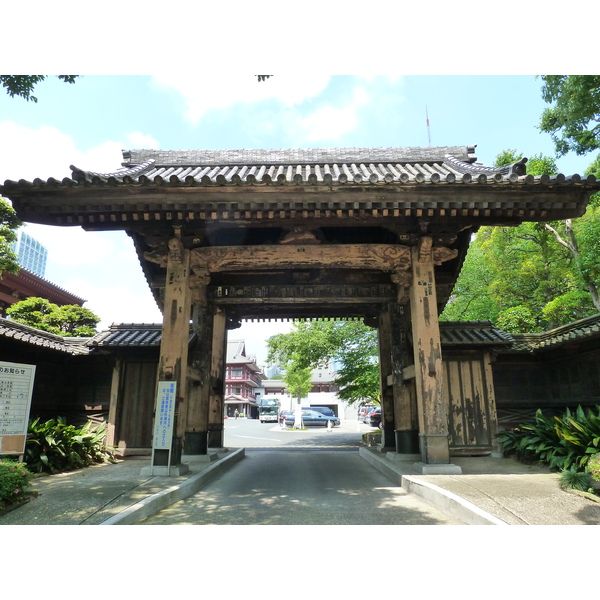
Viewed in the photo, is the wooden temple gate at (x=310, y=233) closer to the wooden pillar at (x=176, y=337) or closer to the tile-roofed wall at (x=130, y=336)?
the wooden pillar at (x=176, y=337)

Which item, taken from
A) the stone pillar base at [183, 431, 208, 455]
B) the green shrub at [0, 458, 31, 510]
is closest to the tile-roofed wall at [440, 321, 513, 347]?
the stone pillar base at [183, 431, 208, 455]

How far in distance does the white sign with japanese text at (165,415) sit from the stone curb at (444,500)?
443cm

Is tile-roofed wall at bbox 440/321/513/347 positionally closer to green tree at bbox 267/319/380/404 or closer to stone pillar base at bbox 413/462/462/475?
stone pillar base at bbox 413/462/462/475

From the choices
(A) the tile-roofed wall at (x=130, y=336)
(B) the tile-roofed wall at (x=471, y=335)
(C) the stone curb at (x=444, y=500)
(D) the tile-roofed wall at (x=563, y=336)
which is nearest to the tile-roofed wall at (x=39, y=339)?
(A) the tile-roofed wall at (x=130, y=336)

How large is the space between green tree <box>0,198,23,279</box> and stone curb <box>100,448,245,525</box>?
1066cm

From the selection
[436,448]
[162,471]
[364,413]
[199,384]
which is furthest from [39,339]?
[364,413]

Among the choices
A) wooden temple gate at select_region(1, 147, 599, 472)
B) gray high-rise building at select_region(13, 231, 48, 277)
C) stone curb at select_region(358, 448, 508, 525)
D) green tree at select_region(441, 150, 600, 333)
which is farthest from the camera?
gray high-rise building at select_region(13, 231, 48, 277)

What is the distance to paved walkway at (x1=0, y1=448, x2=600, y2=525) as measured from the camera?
5.07 meters

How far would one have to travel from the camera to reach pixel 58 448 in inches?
341

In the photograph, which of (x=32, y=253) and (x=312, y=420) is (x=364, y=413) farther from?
(x=32, y=253)

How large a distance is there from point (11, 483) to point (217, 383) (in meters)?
7.12

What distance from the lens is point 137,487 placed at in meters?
6.63

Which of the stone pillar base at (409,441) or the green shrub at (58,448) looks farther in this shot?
the stone pillar base at (409,441)

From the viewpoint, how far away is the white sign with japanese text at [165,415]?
775 centimetres
